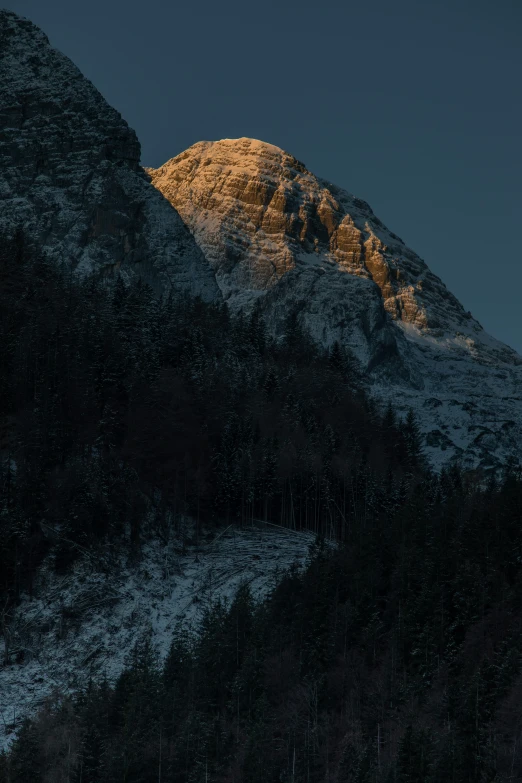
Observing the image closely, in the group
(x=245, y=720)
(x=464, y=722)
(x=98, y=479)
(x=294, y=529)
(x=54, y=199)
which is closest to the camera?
(x=464, y=722)

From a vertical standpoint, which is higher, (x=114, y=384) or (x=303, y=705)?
(x=114, y=384)

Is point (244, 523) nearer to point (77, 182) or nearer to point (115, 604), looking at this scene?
point (115, 604)

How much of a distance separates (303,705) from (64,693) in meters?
16.8

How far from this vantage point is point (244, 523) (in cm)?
10969

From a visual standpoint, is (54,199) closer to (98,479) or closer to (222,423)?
(222,423)

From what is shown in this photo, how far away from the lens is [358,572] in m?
89.1

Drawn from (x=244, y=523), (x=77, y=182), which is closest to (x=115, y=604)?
(x=244, y=523)

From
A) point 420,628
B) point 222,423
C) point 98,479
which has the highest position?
point 222,423

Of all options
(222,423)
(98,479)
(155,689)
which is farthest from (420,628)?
(222,423)

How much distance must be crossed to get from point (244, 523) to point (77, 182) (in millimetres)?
87144

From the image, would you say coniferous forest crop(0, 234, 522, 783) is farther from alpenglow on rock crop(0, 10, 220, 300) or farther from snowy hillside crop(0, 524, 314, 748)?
alpenglow on rock crop(0, 10, 220, 300)

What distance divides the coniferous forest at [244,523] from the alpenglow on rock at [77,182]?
31.3 m

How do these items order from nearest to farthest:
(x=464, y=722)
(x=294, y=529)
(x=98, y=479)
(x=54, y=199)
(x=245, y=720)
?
1. (x=464, y=722)
2. (x=245, y=720)
3. (x=98, y=479)
4. (x=294, y=529)
5. (x=54, y=199)

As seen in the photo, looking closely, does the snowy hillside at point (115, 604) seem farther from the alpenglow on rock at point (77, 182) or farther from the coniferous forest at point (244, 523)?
the alpenglow on rock at point (77, 182)
